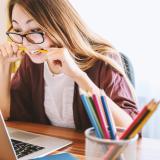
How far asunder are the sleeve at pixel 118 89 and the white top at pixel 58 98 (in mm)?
168

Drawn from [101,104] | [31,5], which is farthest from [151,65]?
[101,104]

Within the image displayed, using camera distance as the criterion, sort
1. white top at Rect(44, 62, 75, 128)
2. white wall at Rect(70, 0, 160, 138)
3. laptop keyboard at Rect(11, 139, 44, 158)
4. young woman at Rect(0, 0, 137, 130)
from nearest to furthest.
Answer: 1. laptop keyboard at Rect(11, 139, 44, 158)
2. young woman at Rect(0, 0, 137, 130)
3. white top at Rect(44, 62, 75, 128)
4. white wall at Rect(70, 0, 160, 138)

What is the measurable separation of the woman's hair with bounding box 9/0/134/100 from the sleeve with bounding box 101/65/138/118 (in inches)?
0.9

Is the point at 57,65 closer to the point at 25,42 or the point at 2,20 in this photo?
the point at 25,42

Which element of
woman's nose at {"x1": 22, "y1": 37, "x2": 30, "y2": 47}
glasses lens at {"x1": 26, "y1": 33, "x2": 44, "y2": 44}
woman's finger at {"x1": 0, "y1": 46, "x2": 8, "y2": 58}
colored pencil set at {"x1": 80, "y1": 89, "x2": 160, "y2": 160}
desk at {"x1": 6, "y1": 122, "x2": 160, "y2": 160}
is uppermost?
glasses lens at {"x1": 26, "y1": 33, "x2": 44, "y2": 44}

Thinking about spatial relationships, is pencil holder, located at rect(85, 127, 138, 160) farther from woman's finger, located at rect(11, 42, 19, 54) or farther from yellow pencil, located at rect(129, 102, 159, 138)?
woman's finger, located at rect(11, 42, 19, 54)

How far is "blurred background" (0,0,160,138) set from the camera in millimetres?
1809

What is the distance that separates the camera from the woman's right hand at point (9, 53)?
1.34 m

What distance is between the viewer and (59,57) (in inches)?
40.3

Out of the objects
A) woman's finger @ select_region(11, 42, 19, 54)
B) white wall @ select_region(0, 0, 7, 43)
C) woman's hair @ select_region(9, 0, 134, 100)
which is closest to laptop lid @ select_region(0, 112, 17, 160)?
woman's hair @ select_region(9, 0, 134, 100)

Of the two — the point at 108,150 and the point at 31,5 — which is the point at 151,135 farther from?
the point at 108,150

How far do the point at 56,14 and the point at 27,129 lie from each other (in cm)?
42

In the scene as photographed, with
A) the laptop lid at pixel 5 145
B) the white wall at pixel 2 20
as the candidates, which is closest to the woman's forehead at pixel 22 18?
the laptop lid at pixel 5 145

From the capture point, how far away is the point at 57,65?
4.31 ft
